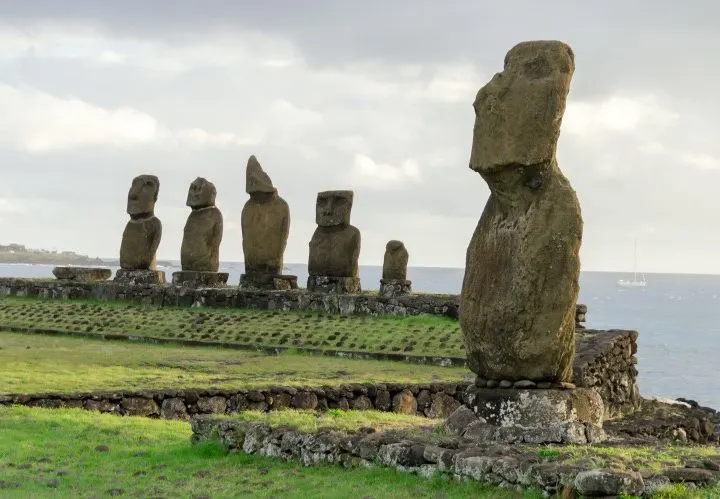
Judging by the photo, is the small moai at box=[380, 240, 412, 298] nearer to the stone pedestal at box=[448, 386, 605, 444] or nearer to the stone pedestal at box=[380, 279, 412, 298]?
the stone pedestal at box=[380, 279, 412, 298]

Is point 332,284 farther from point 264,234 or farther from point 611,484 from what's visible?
point 611,484

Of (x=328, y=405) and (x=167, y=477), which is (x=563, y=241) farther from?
(x=328, y=405)

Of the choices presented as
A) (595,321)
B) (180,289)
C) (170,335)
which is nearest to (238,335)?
(170,335)

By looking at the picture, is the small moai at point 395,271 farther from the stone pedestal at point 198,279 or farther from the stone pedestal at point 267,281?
the stone pedestal at point 198,279

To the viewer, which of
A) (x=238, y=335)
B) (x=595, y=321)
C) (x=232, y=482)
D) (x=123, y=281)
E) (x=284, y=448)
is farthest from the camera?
(x=595, y=321)

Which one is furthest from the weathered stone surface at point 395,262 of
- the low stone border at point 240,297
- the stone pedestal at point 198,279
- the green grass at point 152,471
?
the green grass at point 152,471

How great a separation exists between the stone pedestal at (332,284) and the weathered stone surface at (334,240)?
0.21m

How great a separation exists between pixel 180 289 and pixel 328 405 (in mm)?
14422

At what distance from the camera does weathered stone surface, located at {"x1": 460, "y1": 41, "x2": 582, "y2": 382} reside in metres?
11.0

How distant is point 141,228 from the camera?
3350cm

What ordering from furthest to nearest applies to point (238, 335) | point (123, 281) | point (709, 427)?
point (123, 281)
point (238, 335)
point (709, 427)

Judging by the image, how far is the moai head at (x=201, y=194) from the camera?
32.5 m

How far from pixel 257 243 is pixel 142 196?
5012 mm

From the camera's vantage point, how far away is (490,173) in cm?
1124
